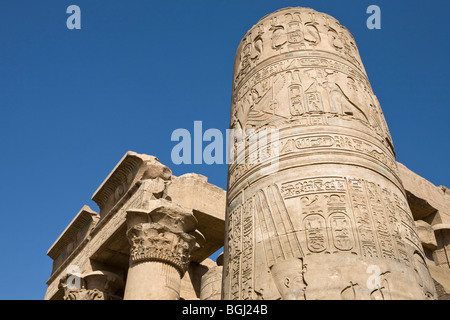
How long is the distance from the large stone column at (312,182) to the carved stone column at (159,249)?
2986 mm

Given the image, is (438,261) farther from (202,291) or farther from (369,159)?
(369,159)

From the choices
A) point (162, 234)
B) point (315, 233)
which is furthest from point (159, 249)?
point (315, 233)

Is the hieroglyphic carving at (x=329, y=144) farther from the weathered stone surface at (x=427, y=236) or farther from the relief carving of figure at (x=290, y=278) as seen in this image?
the weathered stone surface at (x=427, y=236)

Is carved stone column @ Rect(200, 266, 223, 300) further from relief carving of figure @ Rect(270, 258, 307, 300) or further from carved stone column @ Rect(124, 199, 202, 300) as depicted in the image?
relief carving of figure @ Rect(270, 258, 307, 300)

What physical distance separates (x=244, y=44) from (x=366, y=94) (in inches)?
82.4

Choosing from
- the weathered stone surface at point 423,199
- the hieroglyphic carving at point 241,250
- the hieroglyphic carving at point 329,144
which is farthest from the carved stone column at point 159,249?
the weathered stone surface at point 423,199

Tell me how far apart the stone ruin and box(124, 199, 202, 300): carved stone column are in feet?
0.07

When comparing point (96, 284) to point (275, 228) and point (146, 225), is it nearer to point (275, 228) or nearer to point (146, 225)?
point (146, 225)

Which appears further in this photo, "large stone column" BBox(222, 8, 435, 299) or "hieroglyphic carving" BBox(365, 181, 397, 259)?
"hieroglyphic carving" BBox(365, 181, 397, 259)

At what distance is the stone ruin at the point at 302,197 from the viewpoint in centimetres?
395

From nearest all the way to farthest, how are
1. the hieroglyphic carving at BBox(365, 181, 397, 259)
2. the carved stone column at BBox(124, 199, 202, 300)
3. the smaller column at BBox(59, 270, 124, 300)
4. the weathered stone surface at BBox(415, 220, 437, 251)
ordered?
the hieroglyphic carving at BBox(365, 181, 397, 259)
the carved stone column at BBox(124, 199, 202, 300)
the smaller column at BBox(59, 270, 124, 300)
the weathered stone surface at BBox(415, 220, 437, 251)

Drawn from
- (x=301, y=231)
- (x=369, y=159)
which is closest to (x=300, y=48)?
(x=369, y=159)

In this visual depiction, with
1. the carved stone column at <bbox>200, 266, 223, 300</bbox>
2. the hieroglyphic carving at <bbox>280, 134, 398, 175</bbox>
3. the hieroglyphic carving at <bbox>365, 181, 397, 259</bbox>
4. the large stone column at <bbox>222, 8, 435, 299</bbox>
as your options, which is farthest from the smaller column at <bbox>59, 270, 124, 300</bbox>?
the hieroglyphic carving at <bbox>365, 181, 397, 259</bbox>

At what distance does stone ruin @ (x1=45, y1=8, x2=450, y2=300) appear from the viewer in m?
3.95
